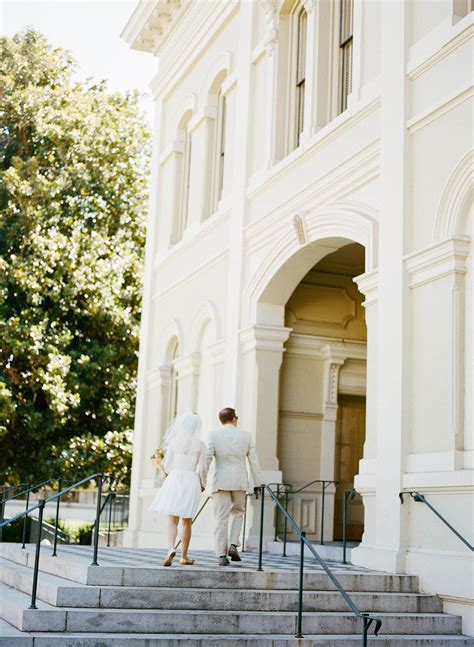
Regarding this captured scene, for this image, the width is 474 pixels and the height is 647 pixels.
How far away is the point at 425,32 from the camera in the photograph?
11.7m

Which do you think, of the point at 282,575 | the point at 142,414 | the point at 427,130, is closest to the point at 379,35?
the point at 427,130

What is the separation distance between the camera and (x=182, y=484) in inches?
417

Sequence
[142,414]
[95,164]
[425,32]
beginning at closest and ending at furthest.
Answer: [425,32]
[142,414]
[95,164]

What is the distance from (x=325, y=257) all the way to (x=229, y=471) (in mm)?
6594

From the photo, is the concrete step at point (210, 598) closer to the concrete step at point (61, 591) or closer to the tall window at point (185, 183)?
the concrete step at point (61, 591)

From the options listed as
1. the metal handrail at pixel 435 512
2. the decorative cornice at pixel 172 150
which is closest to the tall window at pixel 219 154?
the decorative cornice at pixel 172 150

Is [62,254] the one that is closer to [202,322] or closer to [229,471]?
[202,322]

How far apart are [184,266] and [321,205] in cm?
641

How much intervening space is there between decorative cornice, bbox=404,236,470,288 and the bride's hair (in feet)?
9.95

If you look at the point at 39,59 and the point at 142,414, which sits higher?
the point at 39,59

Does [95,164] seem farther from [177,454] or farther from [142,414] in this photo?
[177,454]

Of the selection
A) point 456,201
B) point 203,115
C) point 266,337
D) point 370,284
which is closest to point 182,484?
point 370,284

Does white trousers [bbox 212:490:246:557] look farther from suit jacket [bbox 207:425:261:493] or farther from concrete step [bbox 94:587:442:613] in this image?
concrete step [bbox 94:587:442:613]

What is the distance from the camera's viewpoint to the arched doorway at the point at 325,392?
1611 centimetres
